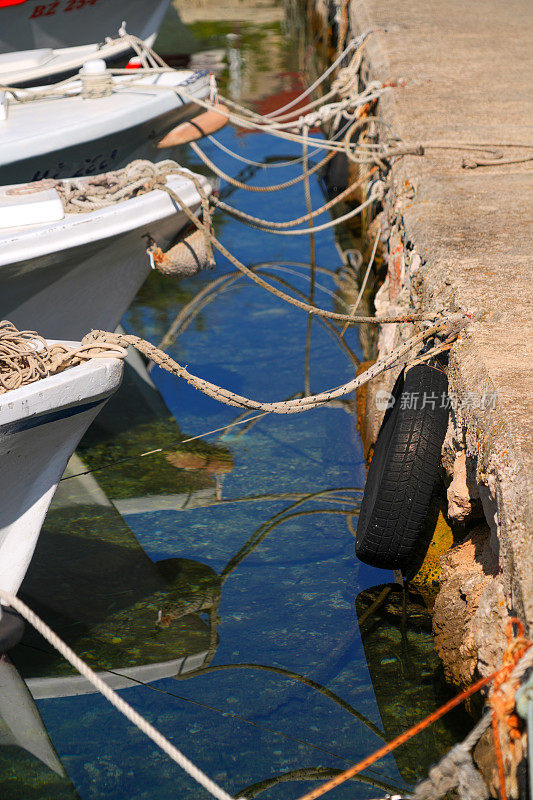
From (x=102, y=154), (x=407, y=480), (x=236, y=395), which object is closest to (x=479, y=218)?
(x=407, y=480)

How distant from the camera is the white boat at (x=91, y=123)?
4922 millimetres

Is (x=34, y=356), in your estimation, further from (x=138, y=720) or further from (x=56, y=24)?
(x=56, y=24)

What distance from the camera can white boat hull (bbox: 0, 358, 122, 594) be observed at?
10.00ft

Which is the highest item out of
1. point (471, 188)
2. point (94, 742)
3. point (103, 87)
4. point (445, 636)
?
point (103, 87)

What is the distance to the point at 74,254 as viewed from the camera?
4.27 m

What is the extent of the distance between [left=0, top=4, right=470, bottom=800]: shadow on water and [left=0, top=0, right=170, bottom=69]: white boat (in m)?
2.98

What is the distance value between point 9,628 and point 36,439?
0.68 metres

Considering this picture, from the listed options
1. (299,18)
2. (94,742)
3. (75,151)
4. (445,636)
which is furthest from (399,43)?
(299,18)

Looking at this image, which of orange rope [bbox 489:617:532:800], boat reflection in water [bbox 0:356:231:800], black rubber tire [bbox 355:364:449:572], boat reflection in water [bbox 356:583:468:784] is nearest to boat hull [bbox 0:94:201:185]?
boat reflection in water [bbox 0:356:231:800]

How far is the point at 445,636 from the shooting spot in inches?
125

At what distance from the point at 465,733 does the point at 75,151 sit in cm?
375

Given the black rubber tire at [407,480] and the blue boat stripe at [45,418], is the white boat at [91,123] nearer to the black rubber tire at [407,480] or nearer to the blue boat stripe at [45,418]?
the blue boat stripe at [45,418]

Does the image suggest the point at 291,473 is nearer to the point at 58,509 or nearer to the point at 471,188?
the point at 58,509

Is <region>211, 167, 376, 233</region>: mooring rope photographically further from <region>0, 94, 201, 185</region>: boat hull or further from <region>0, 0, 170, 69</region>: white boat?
<region>0, 0, 170, 69</region>: white boat
